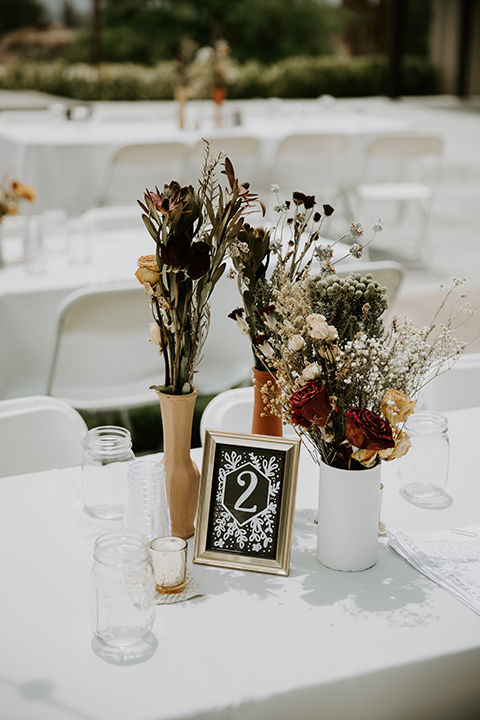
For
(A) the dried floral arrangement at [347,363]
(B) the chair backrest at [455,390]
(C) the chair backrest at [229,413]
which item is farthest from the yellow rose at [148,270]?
(B) the chair backrest at [455,390]

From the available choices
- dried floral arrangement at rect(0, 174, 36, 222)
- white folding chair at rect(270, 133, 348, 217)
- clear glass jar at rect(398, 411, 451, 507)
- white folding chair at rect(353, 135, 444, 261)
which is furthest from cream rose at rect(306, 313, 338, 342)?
white folding chair at rect(353, 135, 444, 261)

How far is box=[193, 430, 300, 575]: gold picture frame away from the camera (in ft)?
4.34

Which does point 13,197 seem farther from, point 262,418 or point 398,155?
point 398,155

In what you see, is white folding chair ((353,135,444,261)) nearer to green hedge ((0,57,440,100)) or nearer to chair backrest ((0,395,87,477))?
chair backrest ((0,395,87,477))

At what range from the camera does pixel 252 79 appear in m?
19.0

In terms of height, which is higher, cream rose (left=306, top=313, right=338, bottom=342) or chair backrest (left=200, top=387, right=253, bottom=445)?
cream rose (left=306, top=313, right=338, bottom=342)

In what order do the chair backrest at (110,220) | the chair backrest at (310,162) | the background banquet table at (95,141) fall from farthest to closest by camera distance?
the chair backrest at (310,162), the background banquet table at (95,141), the chair backrest at (110,220)

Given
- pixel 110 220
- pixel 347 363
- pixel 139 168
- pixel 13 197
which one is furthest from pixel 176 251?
pixel 139 168

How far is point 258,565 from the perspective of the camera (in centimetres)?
132

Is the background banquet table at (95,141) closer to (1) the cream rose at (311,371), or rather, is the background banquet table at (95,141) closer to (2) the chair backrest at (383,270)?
(2) the chair backrest at (383,270)

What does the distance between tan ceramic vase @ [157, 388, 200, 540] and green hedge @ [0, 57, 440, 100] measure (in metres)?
17.5

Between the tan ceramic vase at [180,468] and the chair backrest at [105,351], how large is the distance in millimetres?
1237

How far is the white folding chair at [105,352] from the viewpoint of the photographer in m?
2.58

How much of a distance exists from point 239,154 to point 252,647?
15.6 ft
